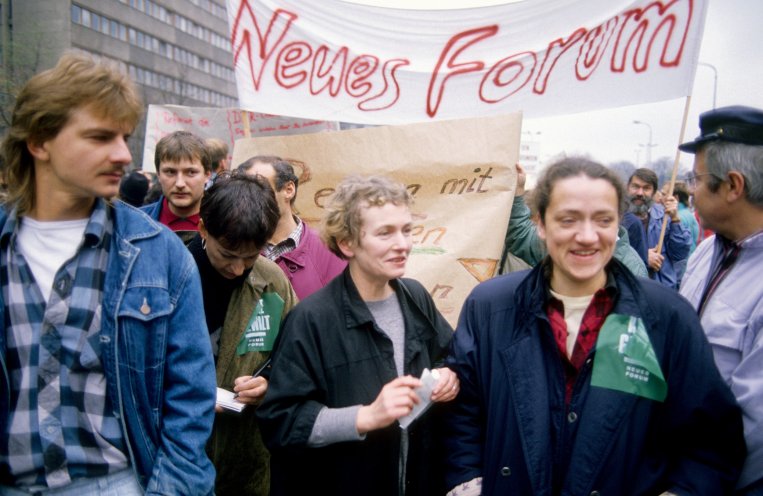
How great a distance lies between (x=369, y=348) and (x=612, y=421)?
762 millimetres

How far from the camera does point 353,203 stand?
206cm

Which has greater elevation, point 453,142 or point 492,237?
point 453,142

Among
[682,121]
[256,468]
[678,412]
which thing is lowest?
[256,468]

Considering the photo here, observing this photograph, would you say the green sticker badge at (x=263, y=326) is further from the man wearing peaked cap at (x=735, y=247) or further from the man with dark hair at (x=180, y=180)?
the man wearing peaked cap at (x=735, y=247)

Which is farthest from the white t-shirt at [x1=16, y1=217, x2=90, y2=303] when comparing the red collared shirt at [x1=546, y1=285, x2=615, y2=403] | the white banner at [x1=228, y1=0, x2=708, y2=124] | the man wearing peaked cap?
the white banner at [x1=228, y1=0, x2=708, y2=124]

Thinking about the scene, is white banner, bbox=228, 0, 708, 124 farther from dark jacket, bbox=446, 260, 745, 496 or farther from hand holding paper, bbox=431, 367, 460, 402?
hand holding paper, bbox=431, 367, 460, 402

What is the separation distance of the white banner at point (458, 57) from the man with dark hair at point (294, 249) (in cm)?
79

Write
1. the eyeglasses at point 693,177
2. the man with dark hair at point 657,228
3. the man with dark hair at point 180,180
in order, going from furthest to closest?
the man with dark hair at point 657,228
the man with dark hair at point 180,180
the eyeglasses at point 693,177

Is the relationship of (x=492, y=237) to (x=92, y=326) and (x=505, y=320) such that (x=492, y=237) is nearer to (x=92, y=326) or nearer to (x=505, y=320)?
(x=505, y=320)

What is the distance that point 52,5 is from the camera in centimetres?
3947

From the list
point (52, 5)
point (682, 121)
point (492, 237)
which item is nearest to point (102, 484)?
point (492, 237)

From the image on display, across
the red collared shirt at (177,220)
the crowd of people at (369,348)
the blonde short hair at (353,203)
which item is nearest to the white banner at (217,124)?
the red collared shirt at (177,220)

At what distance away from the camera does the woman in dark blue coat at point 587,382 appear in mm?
1604

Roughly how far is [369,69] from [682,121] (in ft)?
5.91
